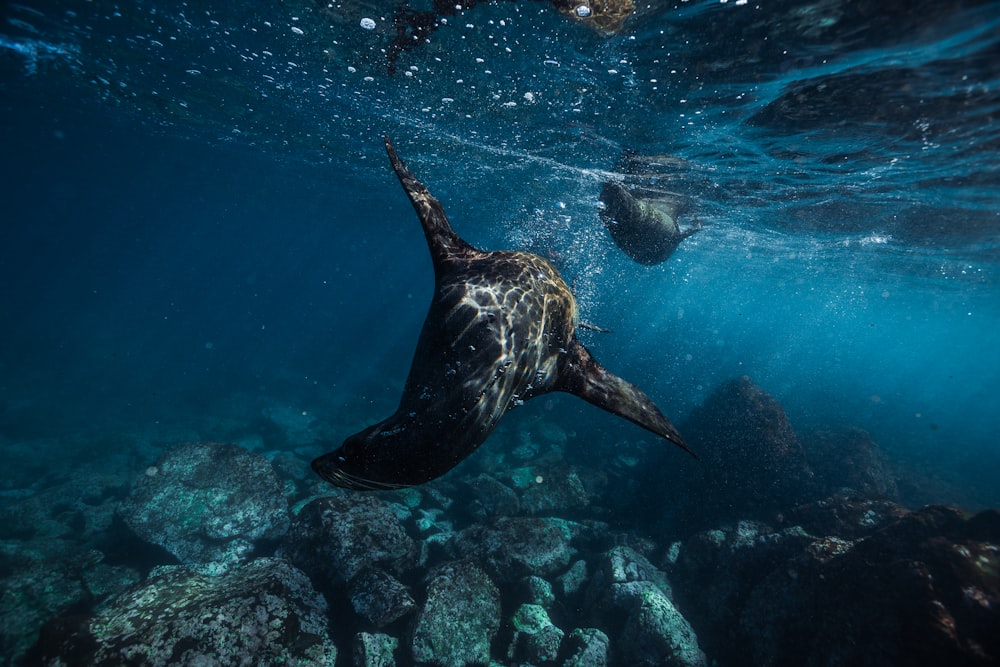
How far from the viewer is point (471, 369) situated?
3064 mm

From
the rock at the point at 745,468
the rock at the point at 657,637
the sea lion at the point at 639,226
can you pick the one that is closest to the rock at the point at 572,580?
the rock at the point at 657,637

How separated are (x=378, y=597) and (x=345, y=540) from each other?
1.26m

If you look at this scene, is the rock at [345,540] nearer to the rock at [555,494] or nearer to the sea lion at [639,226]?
the rock at [555,494]

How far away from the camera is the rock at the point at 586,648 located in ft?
21.7

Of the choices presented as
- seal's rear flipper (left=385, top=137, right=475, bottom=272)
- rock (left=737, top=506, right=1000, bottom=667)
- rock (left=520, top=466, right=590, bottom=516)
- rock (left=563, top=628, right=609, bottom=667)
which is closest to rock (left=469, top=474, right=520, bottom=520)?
rock (left=520, top=466, right=590, bottom=516)

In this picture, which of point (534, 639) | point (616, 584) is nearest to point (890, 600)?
point (616, 584)

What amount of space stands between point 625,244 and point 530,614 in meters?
12.5

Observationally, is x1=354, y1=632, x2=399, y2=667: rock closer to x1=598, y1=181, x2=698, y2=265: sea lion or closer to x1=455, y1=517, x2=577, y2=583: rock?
x1=455, y1=517, x2=577, y2=583: rock

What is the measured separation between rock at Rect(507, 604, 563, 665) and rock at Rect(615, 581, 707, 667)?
3.78 ft

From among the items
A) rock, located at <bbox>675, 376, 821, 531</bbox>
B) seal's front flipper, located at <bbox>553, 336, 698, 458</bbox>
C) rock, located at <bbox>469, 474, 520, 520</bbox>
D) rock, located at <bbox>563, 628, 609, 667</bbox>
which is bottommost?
rock, located at <bbox>469, 474, 520, 520</bbox>

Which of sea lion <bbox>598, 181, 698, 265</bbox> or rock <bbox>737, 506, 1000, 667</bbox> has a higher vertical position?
sea lion <bbox>598, 181, 698, 265</bbox>

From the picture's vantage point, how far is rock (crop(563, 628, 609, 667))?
663 centimetres

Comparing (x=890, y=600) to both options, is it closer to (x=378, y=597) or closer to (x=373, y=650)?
(x=373, y=650)

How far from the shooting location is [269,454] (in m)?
16.7
